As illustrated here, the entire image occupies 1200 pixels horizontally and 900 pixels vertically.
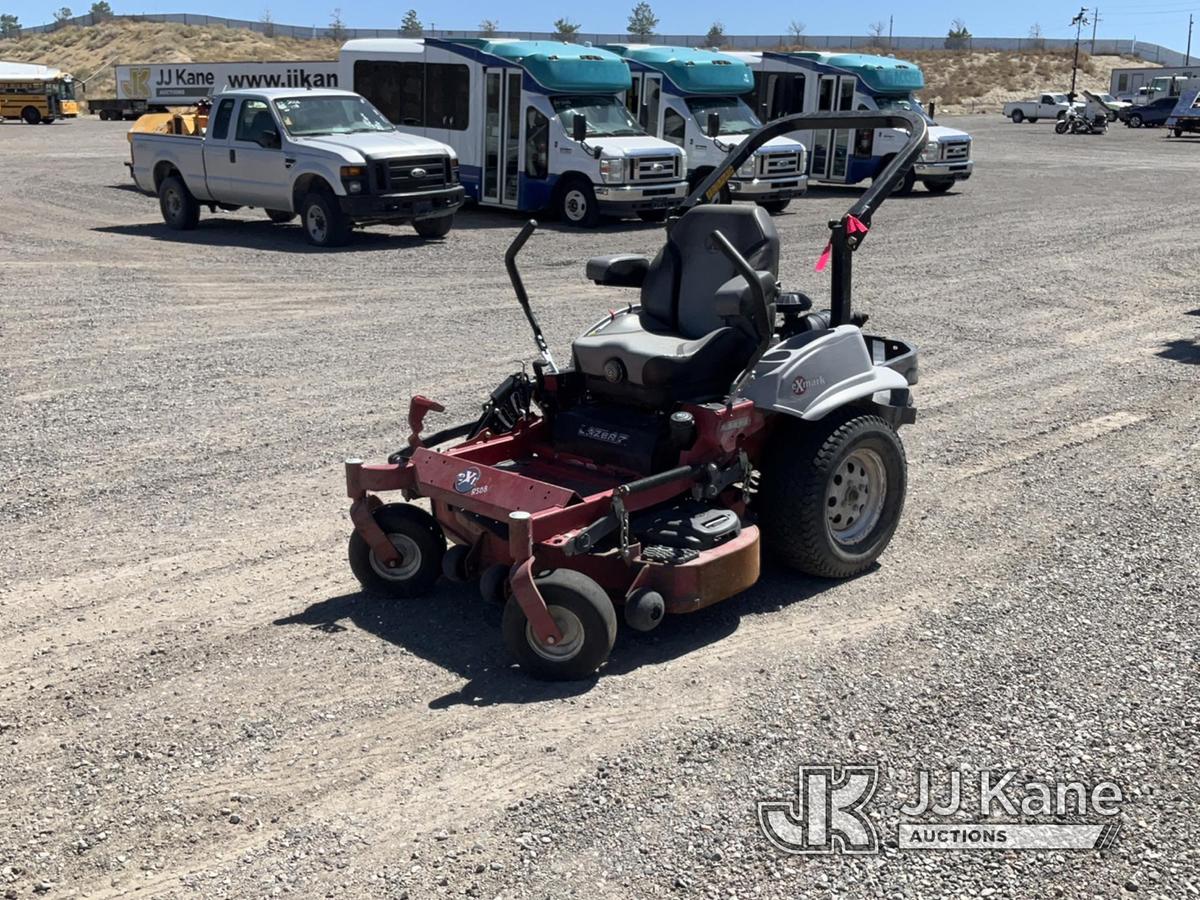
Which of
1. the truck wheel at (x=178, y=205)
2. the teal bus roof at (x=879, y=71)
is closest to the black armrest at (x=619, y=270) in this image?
the truck wheel at (x=178, y=205)

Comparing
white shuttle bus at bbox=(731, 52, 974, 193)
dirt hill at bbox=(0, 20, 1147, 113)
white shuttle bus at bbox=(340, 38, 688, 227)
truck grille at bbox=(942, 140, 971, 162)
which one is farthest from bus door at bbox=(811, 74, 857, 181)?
dirt hill at bbox=(0, 20, 1147, 113)

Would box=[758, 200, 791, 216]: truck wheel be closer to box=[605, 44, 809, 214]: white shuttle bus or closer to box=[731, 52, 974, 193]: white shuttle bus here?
box=[605, 44, 809, 214]: white shuttle bus

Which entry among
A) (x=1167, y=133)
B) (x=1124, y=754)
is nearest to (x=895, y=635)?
(x=1124, y=754)

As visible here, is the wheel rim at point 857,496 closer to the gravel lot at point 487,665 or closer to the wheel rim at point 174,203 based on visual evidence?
the gravel lot at point 487,665

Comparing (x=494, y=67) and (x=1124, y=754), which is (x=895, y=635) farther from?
(x=494, y=67)

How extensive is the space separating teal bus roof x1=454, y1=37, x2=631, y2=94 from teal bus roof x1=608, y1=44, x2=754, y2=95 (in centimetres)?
181

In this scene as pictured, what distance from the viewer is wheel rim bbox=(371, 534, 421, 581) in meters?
5.64

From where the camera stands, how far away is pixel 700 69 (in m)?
22.5

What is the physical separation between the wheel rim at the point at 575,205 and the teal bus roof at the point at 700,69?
12.6 ft

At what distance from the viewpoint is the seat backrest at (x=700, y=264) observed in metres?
5.91

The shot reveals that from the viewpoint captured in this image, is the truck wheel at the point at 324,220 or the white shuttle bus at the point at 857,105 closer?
the truck wheel at the point at 324,220

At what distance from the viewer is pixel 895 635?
5391 millimetres

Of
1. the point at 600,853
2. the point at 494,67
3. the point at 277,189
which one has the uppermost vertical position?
the point at 494,67

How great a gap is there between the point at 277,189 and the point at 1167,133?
44.2m
